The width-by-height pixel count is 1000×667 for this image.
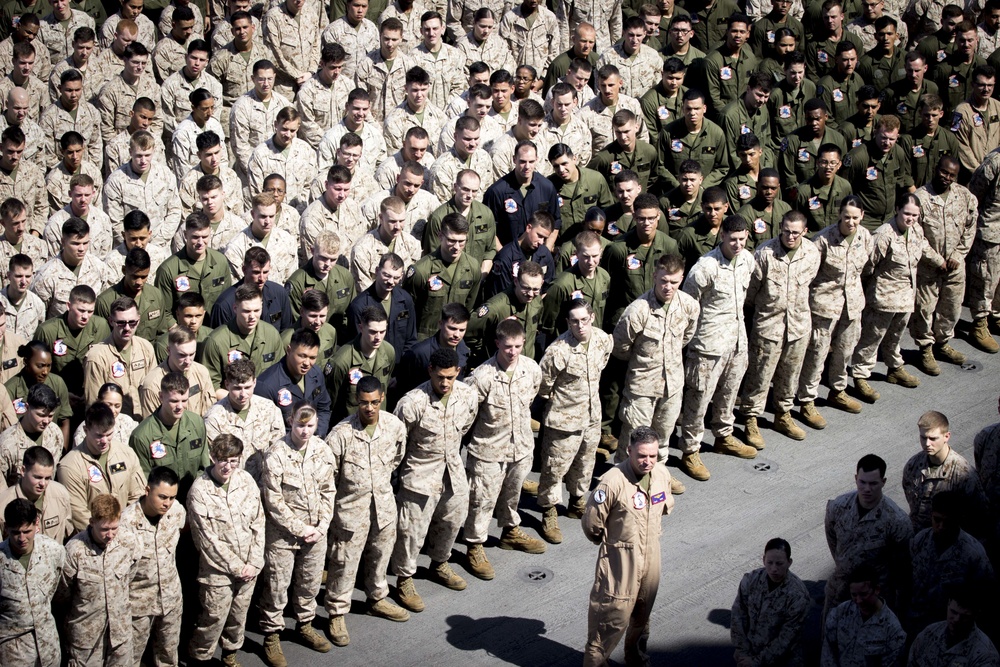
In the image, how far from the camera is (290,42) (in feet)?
49.2

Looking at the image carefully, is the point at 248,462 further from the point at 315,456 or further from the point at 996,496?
the point at 996,496

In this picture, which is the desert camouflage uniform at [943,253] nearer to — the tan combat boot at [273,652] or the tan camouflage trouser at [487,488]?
the tan camouflage trouser at [487,488]

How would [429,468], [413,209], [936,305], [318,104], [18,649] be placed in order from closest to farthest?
1. [18,649]
2. [429,468]
3. [413,209]
4. [936,305]
5. [318,104]

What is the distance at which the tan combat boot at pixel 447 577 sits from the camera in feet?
34.3

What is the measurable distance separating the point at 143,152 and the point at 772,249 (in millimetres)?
5719

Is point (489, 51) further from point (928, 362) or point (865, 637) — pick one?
point (865, 637)

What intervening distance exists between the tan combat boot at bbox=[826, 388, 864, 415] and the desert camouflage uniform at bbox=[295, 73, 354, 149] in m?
5.80

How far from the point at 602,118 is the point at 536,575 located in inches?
214

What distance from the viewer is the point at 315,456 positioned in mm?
9492

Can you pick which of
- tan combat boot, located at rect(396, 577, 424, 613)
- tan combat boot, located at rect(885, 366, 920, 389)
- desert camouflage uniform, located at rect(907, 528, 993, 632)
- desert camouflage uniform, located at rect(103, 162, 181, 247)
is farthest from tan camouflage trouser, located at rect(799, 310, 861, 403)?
desert camouflage uniform, located at rect(103, 162, 181, 247)

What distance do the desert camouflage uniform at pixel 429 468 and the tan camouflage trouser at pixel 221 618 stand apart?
1.28 m

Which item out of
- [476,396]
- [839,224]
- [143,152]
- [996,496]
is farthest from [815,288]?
[143,152]

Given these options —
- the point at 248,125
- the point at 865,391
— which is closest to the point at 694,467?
the point at 865,391

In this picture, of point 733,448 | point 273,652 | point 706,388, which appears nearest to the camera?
point 273,652
